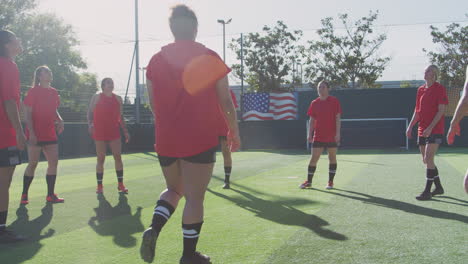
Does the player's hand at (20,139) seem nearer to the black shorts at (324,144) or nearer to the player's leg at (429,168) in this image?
the black shorts at (324,144)

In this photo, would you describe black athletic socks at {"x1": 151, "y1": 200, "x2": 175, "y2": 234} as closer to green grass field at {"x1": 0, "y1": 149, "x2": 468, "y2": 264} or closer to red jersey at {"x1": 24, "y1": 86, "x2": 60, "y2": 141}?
green grass field at {"x1": 0, "y1": 149, "x2": 468, "y2": 264}

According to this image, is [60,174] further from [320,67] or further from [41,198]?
[320,67]

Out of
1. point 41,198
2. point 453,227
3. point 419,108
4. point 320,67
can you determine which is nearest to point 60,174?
point 41,198

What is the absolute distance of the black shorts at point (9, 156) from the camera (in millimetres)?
4316

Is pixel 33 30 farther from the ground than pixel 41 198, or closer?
farther from the ground

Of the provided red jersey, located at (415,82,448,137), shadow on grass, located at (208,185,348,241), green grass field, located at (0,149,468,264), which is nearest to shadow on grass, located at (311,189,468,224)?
green grass field, located at (0,149,468,264)

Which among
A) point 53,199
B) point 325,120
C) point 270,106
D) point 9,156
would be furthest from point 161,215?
point 270,106

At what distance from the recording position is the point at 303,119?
2372 cm

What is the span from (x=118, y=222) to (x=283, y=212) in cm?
201

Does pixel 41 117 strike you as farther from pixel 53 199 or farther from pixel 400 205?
pixel 400 205

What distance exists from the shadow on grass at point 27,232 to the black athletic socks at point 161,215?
1402mm

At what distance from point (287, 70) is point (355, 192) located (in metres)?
32.8

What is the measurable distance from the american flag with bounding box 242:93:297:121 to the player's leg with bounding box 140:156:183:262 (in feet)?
69.1

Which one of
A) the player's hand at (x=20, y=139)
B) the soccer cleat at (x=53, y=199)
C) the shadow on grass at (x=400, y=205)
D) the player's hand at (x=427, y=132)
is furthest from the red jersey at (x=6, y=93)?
the player's hand at (x=427, y=132)
